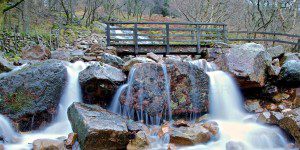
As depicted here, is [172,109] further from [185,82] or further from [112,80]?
[112,80]

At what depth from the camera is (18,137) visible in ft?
20.9

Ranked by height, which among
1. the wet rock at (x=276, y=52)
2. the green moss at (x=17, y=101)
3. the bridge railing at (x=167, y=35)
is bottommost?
the green moss at (x=17, y=101)

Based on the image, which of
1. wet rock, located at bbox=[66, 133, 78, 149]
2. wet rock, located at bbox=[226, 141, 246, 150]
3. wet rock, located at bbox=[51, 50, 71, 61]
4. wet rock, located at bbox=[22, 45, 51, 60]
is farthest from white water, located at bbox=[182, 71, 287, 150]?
wet rock, located at bbox=[22, 45, 51, 60]

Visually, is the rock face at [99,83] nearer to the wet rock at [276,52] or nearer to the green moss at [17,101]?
the green moss at [17,101]

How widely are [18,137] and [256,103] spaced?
20.4 ft

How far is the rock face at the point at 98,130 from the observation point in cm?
559

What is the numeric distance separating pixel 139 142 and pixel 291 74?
17.2 feet

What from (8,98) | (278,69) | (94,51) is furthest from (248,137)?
(94,51)

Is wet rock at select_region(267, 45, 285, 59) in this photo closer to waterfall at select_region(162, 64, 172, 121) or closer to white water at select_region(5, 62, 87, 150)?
waterfall at select_region(162, 64, 172, 121)

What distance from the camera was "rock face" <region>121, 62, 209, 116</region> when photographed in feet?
24.6

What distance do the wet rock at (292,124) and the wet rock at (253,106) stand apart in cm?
186

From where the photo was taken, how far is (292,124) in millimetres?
6277

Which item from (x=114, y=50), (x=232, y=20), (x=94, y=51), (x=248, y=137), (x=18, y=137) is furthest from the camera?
(x=232, y=20)

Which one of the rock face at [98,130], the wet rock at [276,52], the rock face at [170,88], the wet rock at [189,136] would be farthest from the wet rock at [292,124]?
the wet rock at [276,52]
